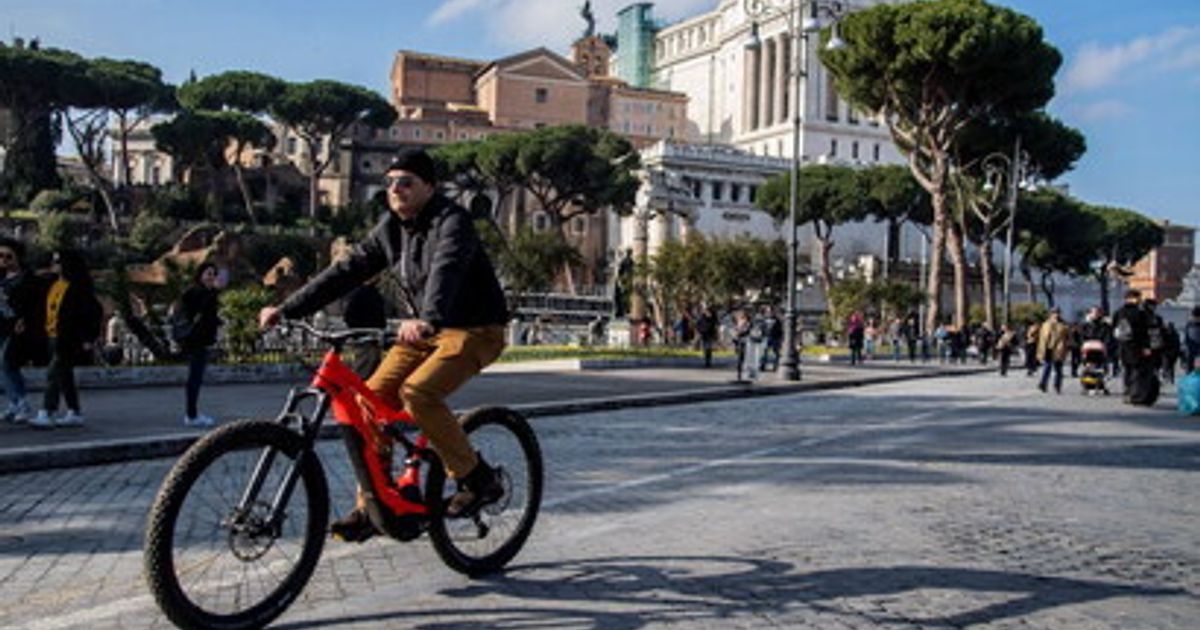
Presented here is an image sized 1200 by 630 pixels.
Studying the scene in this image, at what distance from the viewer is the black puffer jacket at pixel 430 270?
14.0ft

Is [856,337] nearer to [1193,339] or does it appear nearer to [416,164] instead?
[1193,339]

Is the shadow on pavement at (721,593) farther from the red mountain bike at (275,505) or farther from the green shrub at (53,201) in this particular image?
the green shrub at (53,201)

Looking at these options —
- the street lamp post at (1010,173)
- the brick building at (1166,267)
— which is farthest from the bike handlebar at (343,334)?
the brick building at (1166,267)

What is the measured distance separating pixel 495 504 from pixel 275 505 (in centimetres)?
112

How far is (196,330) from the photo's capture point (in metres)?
10.2

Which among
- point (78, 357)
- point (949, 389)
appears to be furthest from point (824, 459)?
point (949, 389)

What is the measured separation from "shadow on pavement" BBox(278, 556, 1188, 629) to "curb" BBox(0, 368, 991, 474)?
1330 mm

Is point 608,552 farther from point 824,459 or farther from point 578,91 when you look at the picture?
point 578,91

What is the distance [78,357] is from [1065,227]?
66.3 meters

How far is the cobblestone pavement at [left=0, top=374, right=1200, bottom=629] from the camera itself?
420 cm

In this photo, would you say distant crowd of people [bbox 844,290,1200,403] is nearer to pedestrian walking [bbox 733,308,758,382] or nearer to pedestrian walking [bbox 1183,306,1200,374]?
pedestrian walking [bbox 1183,306,1200,374]

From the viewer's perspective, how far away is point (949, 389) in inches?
805

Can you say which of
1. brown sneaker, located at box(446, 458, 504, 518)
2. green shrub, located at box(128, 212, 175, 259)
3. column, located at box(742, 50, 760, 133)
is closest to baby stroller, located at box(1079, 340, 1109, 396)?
brown sneaker, located at box(446, 458, 504, 518)

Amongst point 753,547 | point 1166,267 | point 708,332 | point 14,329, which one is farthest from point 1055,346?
point 1166,267
